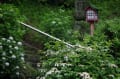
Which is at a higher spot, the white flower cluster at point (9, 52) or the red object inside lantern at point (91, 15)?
the white flower cluster at point (9, 52)

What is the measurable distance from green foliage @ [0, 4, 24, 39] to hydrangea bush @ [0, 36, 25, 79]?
8.4 inches

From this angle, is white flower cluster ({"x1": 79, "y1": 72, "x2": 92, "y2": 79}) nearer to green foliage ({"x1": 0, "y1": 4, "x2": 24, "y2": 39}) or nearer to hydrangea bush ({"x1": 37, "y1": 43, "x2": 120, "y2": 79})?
hydrangea bush ({"x1": 37, "y1": 43, "x2": 120, "y2": 79})

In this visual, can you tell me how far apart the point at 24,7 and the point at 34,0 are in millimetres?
704

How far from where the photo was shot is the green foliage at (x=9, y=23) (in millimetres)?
6835

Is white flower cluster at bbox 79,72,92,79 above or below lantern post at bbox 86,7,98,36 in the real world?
above

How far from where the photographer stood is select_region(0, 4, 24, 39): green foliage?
683cm

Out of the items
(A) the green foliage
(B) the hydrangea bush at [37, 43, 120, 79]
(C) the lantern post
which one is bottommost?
(C) the lantern post

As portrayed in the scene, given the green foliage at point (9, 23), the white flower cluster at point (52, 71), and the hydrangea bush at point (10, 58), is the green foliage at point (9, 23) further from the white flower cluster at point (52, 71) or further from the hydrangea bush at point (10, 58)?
the white flower cluster at point (52, 71)

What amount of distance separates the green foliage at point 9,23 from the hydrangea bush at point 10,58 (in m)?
0.21

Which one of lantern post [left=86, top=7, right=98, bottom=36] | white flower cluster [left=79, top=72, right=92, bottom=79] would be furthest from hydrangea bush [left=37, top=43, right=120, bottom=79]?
lantern post [left=86, top=7, right=98, bottom=36]

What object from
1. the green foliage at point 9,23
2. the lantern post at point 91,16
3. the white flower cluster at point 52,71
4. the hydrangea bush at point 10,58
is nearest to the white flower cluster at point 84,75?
the white flower cluster at point 52,71

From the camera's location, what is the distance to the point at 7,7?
278 inches

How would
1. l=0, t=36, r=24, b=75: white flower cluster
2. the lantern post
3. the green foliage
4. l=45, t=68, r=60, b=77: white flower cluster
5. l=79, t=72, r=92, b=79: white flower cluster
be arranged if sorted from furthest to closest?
1. the lantern post
2. the green foliage
3. l=0, t=36, r=24, b=75: white flower cluster
4. l=45, t=68, r=60, b=77: white flower cluster
5. l=79, t=72, r=92, b=79: white flower cluster

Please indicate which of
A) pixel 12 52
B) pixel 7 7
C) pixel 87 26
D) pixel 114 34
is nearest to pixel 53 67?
pixel 12 52
